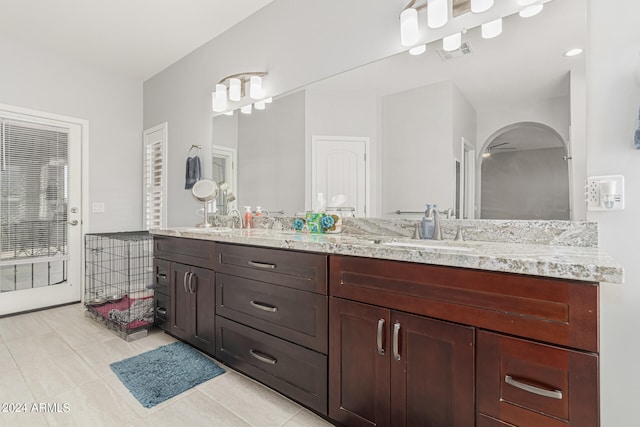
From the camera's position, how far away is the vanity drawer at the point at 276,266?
151cm

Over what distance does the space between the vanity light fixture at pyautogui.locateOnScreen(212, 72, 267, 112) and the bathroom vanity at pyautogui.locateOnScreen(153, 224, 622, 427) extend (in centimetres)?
137

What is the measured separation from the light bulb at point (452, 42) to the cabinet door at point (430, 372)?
4.65 ft

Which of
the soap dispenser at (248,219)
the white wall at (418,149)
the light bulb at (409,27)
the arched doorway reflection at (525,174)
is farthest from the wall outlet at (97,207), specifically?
the arched doorway reflection at (525,174)

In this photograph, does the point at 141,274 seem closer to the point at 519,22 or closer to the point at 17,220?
the point at 17,220

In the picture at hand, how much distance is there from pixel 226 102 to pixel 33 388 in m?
2.45

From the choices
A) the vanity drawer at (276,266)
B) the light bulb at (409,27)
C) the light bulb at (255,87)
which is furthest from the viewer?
the light bulb at (255,87)

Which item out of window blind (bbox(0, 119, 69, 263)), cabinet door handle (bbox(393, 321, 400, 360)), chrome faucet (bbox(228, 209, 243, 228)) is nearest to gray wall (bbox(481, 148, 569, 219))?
cabinet door handle (bbox(393, 321, 400, 360))

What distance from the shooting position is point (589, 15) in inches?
53.2

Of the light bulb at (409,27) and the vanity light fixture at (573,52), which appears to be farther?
the light bulb at (409,27)

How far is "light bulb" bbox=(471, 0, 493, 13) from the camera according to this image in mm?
1518

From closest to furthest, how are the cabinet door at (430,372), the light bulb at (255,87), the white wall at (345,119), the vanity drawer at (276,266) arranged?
the cabinet door at (430,372) → the vanity drawer at (276,266) → the white wall at (345,119) → the light bulb at (255,87)

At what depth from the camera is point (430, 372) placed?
1162mm

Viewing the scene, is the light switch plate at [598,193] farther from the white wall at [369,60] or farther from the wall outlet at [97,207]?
the wall outlet at [97,207]

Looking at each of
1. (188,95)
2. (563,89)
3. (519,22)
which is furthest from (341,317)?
(188,95)
